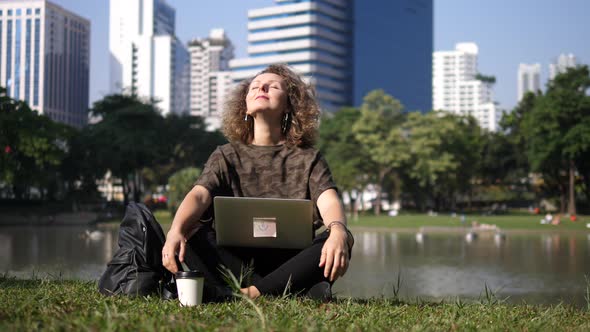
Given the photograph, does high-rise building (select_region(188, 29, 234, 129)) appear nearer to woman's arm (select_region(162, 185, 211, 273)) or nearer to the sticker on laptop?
woman's arm (select_region(162, 185, 211, 273))

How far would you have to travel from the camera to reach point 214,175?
340 cm

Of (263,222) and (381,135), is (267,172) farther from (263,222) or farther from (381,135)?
(381,135)

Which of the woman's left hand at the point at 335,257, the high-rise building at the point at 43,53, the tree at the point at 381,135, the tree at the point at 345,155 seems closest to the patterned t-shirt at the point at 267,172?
the woman's left hand at the point at 335,257

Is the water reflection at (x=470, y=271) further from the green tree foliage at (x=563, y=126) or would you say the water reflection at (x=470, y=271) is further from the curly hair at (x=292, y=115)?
the green tree foliage at (x=563, y=126)

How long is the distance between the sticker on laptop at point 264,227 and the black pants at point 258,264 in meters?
0.13

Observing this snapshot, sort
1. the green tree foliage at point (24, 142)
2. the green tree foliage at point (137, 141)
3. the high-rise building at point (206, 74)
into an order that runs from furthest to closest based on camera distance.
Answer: the high-rise building at point (206, 74) < the green tree foliage at point (137, 141) < the green tree foliage at point (24, 142)

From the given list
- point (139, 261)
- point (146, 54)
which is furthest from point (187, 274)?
point (146, 54)

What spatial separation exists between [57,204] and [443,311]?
39.7 meters

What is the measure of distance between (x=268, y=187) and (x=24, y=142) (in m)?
29.6

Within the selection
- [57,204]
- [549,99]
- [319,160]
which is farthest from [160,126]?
[319,160]

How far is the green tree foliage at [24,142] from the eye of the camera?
3072 cm

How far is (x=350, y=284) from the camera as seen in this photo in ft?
35.5

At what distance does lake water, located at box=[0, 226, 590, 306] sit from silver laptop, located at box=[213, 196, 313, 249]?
Result: 400 centimetres

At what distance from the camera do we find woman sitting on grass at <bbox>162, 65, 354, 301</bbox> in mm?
3095
